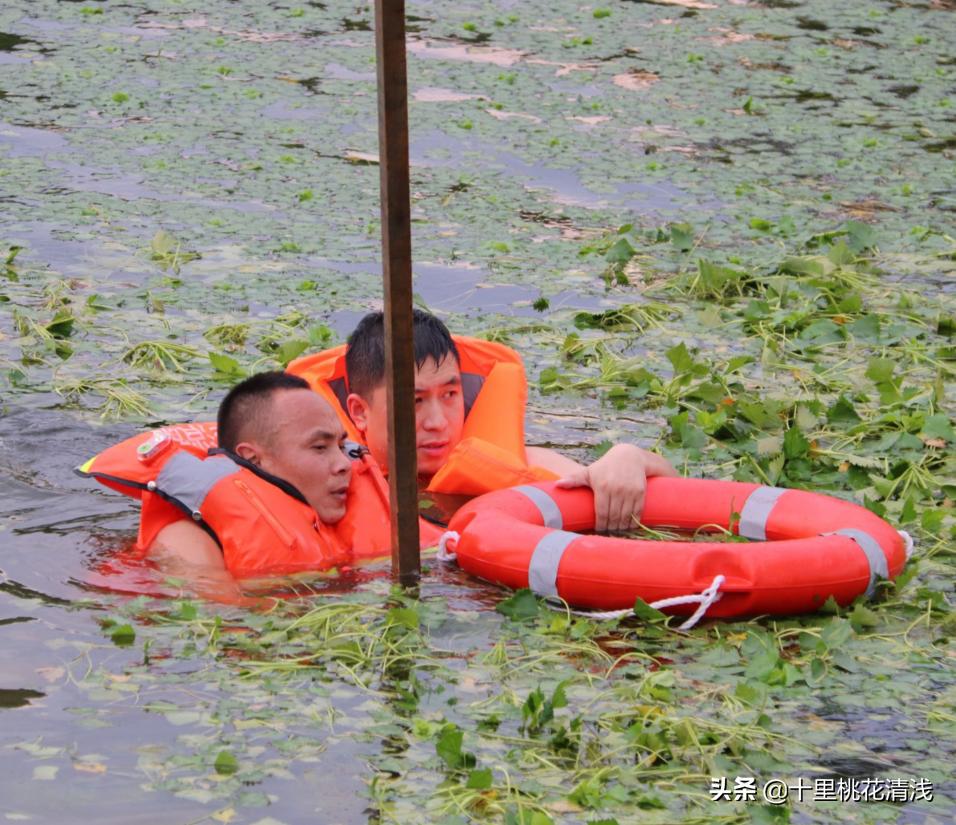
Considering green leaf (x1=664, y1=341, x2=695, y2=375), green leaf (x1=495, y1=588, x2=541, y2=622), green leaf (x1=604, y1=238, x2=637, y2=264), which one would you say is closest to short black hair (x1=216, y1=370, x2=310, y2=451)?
green leaf (x1=495, y1=588, x2=541, y2=622)

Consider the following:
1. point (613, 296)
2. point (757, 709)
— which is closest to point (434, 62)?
point (613, 296)

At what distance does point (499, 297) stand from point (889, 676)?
377 cm

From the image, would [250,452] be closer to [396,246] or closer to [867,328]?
[396,246]

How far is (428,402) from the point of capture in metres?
5.30

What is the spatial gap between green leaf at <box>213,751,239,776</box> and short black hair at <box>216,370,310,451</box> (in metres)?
1.51

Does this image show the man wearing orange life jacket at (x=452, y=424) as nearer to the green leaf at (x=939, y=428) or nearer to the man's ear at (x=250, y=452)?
the man's ear at (x=250, y=452)

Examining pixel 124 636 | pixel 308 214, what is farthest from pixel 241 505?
pixel 308 214

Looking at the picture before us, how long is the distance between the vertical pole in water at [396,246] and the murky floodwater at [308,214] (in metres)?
0.52

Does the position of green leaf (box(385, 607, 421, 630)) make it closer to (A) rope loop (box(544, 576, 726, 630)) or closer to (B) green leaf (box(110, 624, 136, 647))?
(A) rope loop (box(544, 576, 726, 630))

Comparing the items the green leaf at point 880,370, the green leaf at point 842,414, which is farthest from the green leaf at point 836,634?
the green leaf at point 880,370

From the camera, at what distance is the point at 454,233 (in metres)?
8.44

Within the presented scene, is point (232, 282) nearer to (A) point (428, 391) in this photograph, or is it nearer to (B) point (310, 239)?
(B) point (310, 239)

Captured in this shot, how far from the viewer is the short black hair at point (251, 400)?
4.89 m

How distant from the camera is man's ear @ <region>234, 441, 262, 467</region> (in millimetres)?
4914
